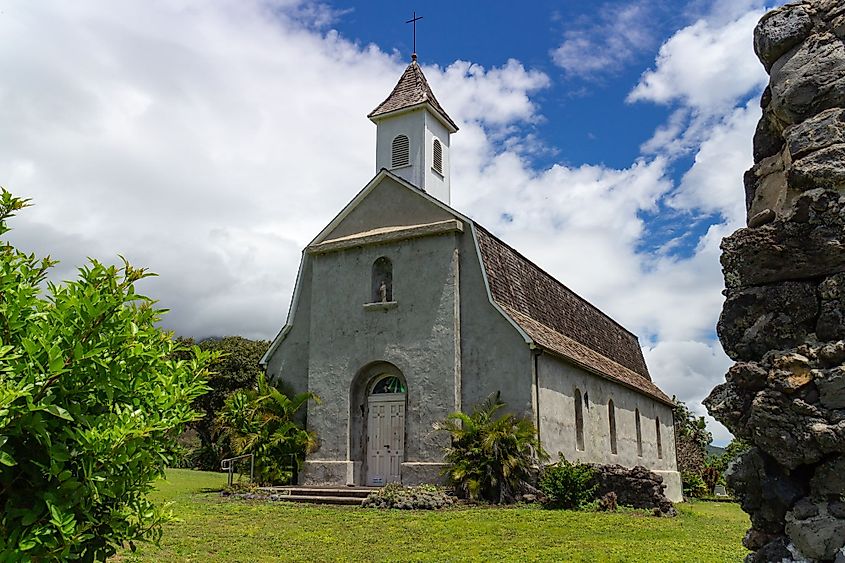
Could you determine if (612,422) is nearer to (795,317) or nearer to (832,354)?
(795,317)

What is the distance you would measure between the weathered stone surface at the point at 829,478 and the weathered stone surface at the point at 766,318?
726 mm

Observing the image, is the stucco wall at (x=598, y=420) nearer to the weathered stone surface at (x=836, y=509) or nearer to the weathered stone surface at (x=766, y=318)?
the weathered stone surface at (x=766, y=318)

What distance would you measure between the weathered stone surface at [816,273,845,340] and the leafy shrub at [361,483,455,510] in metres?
12.8

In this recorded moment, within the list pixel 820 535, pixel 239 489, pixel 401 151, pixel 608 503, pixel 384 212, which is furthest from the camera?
pixel 401 151

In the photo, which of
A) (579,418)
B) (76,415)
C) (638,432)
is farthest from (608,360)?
(76,415)

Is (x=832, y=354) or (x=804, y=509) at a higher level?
(x=832, y=354)

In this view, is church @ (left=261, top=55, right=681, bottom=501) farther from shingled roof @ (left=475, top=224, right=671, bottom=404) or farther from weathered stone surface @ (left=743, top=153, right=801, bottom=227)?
weathered stone surface @ (left=743, top=153, right=801, bottom=227)

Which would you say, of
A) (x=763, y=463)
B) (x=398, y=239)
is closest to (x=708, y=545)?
(x=763, y=463)

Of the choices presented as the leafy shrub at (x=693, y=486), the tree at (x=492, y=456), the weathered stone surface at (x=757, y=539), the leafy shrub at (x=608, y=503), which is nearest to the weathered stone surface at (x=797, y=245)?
the weathered stone surface at (x=757, y=539)

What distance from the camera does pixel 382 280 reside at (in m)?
21.7

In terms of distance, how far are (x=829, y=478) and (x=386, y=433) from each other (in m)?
16.9

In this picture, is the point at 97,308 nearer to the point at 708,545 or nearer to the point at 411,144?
the point at 708,545

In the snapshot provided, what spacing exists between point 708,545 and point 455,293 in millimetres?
10190

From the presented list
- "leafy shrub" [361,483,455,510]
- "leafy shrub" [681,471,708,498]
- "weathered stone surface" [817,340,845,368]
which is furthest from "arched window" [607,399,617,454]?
"weathered stone surface" [817,340,845,368]
